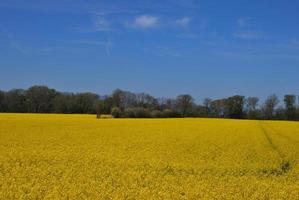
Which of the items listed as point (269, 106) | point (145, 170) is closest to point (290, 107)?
point (269, 106)

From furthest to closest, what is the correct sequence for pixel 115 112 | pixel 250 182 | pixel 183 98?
pixel 183 98, pixel 115 112, pixel 250 182

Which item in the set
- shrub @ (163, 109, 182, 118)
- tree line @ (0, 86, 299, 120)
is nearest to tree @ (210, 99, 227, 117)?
tree line @ (0, 86, 299, 120)

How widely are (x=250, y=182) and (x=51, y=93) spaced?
88.1m

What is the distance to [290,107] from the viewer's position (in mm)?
91500

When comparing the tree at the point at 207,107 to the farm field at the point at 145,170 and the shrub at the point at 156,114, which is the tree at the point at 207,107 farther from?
the farm field at the point at 145,170

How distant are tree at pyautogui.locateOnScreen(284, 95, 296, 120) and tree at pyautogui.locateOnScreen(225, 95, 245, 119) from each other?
907 cm

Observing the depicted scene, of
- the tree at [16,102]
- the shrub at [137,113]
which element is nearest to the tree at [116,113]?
the shrub at [137,113]

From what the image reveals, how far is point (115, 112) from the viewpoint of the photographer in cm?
6681

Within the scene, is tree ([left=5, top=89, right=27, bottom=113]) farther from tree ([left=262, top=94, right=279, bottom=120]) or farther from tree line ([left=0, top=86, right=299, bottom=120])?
tree ([left=262, top=94, right=279, bottom=120])

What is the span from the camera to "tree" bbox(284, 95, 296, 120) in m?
89.4

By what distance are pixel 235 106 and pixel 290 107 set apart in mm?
11440

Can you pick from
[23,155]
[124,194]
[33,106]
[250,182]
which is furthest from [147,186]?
[33,106]

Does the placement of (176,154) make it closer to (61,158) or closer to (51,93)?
(61,158)

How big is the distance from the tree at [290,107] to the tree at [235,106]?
9071 millimetres
